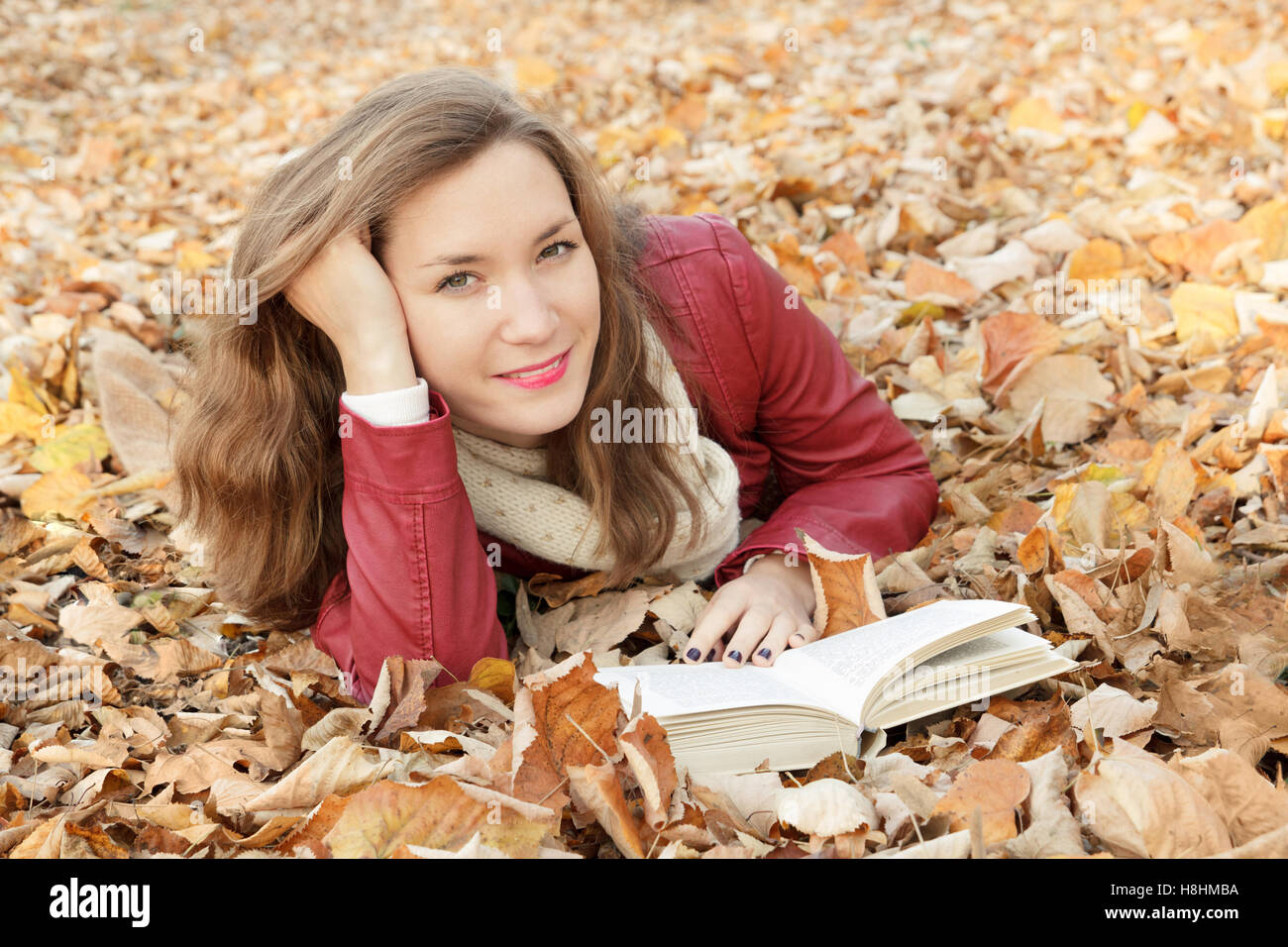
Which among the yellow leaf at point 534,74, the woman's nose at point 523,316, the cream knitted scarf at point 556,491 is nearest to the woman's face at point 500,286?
the woman's nose at point 523,316

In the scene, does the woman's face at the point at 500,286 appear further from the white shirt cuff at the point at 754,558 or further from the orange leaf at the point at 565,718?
the orange leaf at the point at 565,718

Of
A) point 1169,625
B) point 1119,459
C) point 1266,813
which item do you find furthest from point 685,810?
point 1119,459

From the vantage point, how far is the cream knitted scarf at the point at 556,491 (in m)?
2.02

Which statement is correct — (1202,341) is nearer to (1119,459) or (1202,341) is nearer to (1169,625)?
(1119,459)

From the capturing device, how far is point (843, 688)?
1.47 m

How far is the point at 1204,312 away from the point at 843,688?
162 centimetres

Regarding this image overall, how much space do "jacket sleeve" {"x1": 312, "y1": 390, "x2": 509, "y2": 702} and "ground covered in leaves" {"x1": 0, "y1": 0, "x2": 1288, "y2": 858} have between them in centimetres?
10

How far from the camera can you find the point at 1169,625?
1583 mm

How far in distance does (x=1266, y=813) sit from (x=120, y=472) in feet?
7.74

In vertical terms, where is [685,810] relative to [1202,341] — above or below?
below

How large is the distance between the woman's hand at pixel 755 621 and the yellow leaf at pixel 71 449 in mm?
1590

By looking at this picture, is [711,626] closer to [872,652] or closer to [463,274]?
[872,652]

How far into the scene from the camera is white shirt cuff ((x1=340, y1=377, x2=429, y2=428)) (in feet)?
5.68
